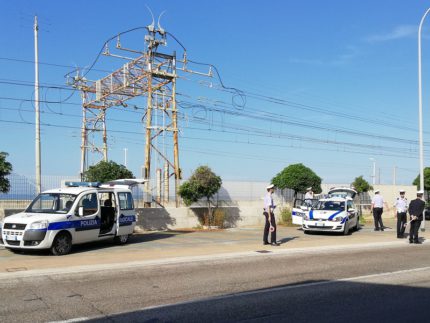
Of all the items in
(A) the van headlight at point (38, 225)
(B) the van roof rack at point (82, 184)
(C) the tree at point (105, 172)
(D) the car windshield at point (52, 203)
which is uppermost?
(C) the tree at point (105, 172)

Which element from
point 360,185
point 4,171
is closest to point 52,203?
point 4,171

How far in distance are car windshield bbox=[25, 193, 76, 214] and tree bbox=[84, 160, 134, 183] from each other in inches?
248

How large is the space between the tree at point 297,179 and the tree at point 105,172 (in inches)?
464

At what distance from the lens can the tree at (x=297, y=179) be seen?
98.1ft

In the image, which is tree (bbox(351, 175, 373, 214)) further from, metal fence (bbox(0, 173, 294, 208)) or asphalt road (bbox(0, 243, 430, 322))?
asphalt road (bbox(0, 243, 430, 322))

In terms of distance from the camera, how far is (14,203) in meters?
18.9

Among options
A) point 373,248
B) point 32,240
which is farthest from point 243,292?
point 373,248

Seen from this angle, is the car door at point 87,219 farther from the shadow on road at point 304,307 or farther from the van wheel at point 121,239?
the shadow on road at point 304,307

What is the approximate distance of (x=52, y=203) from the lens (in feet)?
48.0

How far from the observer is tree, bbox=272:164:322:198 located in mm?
29906

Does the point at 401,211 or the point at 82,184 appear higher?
the point at 82,184

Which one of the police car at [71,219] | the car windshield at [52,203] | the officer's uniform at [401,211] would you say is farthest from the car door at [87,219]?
the officer's uniform at [401,211]

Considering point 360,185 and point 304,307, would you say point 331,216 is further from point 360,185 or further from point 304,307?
point 360,185

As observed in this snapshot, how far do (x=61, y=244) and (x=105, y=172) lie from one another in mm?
7836
